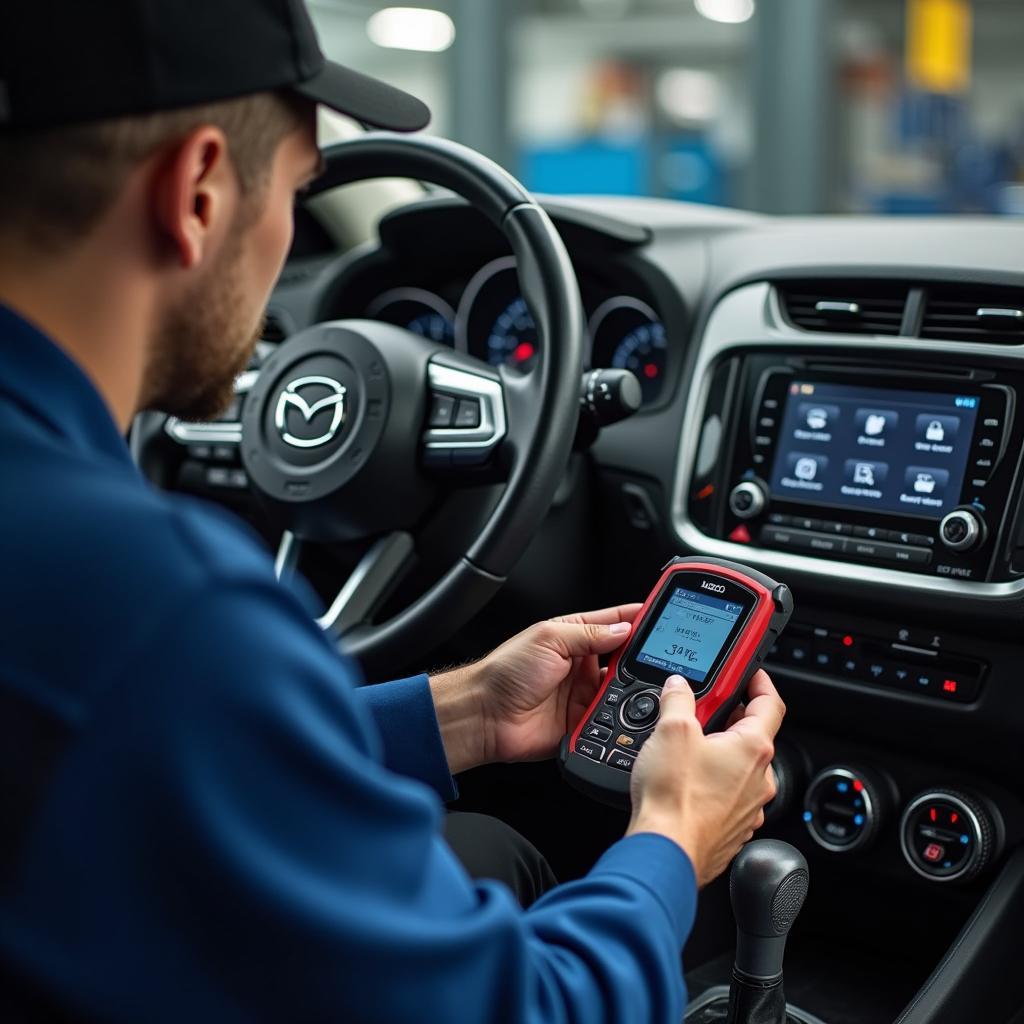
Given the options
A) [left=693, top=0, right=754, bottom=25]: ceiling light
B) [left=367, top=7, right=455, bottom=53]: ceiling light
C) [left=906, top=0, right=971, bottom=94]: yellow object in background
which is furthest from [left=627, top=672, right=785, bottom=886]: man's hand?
[left=693, top=0, right=754, bottom=25]: ceiling light

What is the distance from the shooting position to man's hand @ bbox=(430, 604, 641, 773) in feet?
3.45

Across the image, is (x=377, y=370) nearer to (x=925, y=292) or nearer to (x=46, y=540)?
(x=925, y=292)

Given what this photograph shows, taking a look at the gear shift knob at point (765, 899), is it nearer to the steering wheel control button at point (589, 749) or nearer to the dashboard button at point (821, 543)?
the steering wheel control button at point (589, 749)

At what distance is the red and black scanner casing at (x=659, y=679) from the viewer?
0.98 m

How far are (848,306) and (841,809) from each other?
494 millimetres

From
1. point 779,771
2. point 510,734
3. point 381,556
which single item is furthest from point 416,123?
point 779,771

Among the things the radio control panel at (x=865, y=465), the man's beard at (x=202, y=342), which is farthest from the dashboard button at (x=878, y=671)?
the man's beard at (x=202, y=342)

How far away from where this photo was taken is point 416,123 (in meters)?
0.90

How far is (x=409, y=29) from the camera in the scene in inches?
559

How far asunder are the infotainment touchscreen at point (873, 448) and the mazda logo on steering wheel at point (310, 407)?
430 millimetres

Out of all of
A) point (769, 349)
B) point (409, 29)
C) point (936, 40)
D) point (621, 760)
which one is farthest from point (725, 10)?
point (621, 760)

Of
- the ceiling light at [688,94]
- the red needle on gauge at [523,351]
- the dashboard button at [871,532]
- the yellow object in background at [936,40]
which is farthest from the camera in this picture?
the ceiling light at [688,94]

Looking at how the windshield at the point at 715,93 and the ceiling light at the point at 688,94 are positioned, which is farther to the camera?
the ceiling light at the point at 688,94

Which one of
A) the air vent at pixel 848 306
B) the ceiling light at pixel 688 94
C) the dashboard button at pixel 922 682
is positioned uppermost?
the air vent at pixel 848 306
